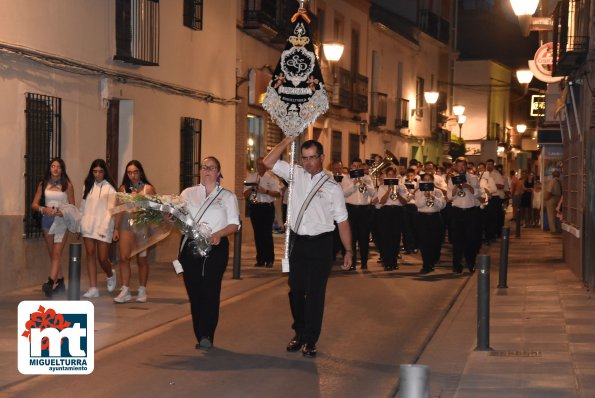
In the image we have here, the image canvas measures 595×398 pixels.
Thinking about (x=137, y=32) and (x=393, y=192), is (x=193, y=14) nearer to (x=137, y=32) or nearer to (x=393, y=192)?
(x=137, y=32)

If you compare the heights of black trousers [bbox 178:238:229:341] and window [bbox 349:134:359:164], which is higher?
window [bbox 349:134:359:164]

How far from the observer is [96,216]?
14.7 meters

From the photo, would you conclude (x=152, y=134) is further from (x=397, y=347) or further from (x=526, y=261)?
(x=397, y=347)

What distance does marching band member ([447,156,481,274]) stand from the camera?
63.4 feet

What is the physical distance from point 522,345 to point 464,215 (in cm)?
798

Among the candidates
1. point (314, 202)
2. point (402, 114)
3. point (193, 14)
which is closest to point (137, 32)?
point (193, 14)

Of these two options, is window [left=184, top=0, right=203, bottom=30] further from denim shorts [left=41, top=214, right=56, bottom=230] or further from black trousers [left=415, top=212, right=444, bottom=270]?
Answer: denim shorts [left=41, top=214, right=56, bottom=230]

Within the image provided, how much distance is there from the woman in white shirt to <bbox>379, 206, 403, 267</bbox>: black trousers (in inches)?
370

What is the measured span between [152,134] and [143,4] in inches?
93.1

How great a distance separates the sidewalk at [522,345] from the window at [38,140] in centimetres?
600

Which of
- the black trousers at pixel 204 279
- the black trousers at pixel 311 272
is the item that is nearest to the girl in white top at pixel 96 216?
the black trousers at pixel 204 279

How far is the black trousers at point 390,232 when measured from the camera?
20188mm

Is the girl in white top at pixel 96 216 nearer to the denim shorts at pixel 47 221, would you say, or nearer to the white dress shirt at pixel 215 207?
the denim shorts at pixel 47 221

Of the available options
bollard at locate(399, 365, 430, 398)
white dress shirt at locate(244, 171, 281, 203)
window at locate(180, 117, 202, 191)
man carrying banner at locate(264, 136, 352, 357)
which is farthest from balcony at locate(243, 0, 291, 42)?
bollard at locate(399, 365, 430, 398)
